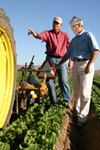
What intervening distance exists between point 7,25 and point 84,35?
6.21 ft

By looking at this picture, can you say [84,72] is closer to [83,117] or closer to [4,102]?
[83,117]

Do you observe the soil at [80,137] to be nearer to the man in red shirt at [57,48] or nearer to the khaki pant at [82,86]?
the khaki pant at [82,86]

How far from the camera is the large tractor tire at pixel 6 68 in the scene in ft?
6.68

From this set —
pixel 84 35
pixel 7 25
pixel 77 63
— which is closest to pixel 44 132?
pixel 7 25

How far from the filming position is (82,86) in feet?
12.0

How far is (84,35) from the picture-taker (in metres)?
3.57

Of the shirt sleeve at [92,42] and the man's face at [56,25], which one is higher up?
the man's face at [56,25]

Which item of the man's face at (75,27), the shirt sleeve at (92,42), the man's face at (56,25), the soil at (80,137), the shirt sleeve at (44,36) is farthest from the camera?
the man's face at (56,25)

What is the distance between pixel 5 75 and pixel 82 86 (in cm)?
185

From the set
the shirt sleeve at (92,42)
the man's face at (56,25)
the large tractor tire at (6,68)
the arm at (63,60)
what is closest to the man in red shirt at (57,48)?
the man's face at (56,25)

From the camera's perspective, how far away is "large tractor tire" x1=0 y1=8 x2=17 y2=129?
2.04 meters

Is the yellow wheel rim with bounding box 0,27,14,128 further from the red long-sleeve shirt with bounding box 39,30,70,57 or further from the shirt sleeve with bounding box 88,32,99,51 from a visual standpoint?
the red long-sleeve shirt with bounding box 39,30,70,57

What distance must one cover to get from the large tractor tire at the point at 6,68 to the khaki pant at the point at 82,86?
5.36ft

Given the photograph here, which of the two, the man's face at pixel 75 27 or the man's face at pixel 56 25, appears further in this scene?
the man's face at pixel 56 25
